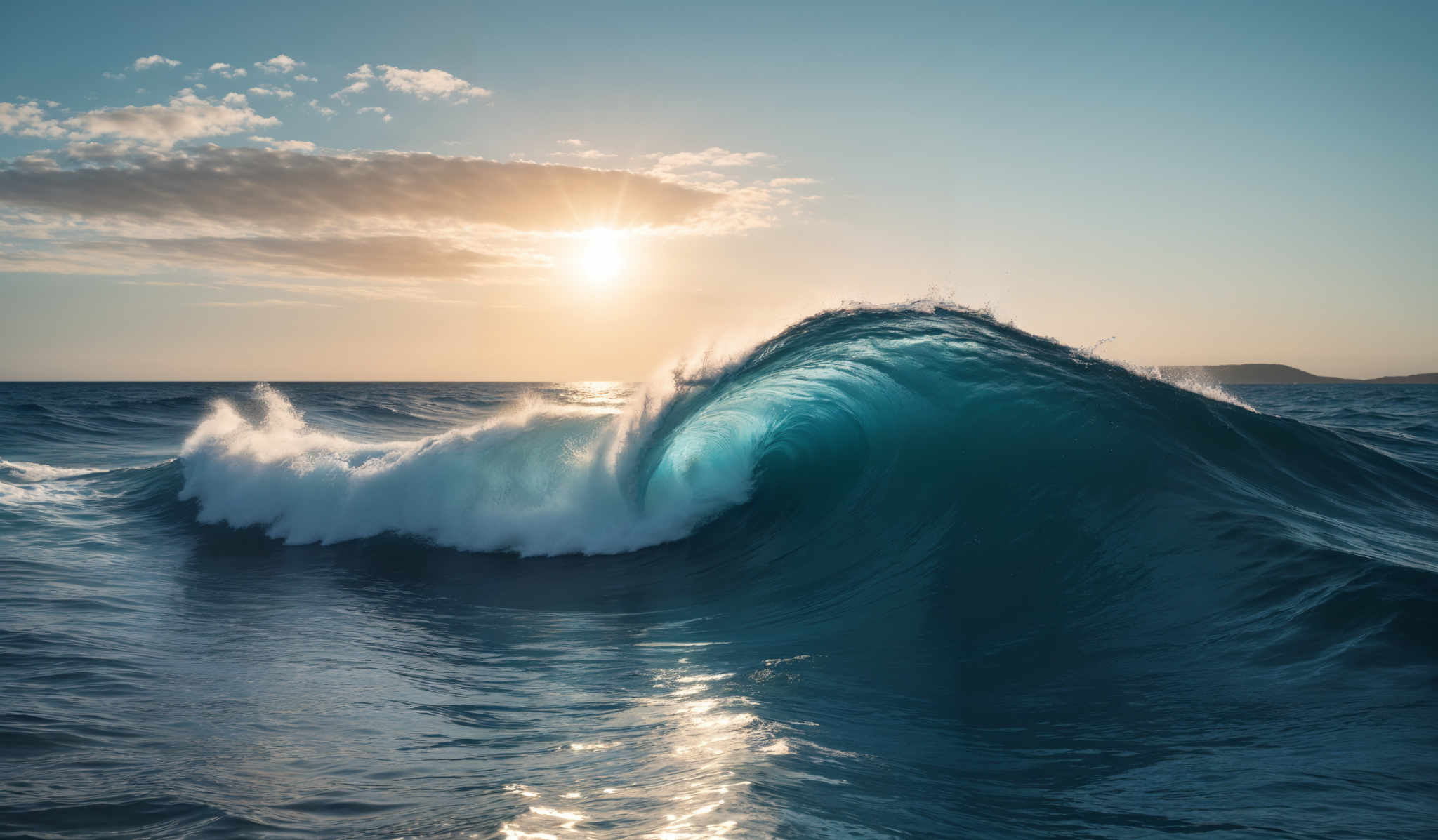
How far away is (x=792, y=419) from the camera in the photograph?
10516 millimetres

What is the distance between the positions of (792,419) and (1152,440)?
Result: 4161 millimetres

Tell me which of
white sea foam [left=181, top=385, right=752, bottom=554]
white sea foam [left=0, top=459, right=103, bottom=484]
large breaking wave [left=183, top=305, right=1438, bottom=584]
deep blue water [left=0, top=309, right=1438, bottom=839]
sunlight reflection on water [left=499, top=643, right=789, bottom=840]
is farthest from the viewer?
white sea foam [left=0, top=459, right=103, bottom=484]

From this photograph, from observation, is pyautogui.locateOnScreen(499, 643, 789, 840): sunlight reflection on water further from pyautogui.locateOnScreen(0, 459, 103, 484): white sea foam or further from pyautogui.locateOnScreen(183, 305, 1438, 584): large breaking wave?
pyautogui.locateOnScreen(0, 459, 103, 484): white sea foam

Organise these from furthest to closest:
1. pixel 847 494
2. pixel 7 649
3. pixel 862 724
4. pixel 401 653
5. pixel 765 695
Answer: pixel 847 494 < pixel 401 653 < pixel 7 649 < pixel 765 695 < pixel 862 724

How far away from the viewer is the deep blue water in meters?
3.36

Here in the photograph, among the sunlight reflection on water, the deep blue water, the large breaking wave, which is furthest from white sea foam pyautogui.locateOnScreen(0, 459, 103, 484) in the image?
the sunlight reflection on water

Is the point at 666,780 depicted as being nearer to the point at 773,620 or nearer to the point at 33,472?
the point at 773,620

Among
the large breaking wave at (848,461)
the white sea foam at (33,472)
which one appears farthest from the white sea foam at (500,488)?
the white sea foam at (33,472)

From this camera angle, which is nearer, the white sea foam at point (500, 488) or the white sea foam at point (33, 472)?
the white sea foam at point (500, 488)

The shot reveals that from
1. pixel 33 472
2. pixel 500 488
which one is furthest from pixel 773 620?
pixel 33 472

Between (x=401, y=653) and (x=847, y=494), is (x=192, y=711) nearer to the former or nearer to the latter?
(x=401, y=653)

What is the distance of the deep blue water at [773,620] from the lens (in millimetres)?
3355

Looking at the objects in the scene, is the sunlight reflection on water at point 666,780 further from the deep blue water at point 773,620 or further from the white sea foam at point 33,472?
the white sea foam at point 33,472

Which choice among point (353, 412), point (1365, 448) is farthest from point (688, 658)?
point (353, 412)
